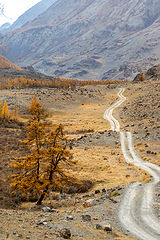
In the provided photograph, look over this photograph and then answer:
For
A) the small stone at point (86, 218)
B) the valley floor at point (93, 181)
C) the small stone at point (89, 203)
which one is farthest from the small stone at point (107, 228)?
the small stone at point (89, 203)

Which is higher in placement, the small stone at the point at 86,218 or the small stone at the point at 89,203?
the small stone at the point at 89,203

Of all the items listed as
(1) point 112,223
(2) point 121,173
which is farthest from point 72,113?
(1) point 112,223

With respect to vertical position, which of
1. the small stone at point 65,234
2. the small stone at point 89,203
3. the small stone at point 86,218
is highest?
the small stone at point 89,203

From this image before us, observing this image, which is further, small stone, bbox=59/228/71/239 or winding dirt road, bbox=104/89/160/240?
winding dirt road, bbox=104/89/160/240

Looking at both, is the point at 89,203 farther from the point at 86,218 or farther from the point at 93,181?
the point at 93,181

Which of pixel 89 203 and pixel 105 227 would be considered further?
pixel 89 203

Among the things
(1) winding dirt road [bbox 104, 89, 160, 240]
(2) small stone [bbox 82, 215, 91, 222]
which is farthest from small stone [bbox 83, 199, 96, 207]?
(2) small stone [bbox 82, 215, 91, 222]

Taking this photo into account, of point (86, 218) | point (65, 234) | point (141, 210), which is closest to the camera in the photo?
point (65, 234)

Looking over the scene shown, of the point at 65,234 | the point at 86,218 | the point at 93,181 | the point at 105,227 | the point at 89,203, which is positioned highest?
the point at 93,181

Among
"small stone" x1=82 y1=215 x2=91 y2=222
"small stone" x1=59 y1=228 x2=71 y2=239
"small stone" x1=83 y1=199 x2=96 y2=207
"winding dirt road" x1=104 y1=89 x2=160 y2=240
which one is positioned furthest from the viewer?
"small stone" x1=83 y1=199 x2=96 y2=207

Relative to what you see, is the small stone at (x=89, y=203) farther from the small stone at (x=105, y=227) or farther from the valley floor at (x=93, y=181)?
the small stone at (x=105, y=227)

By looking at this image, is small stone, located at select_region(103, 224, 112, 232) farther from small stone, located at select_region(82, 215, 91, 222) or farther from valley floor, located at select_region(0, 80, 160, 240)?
small stone, located at select_region(82, 215, 91, 222)

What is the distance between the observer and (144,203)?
2144 centimetres

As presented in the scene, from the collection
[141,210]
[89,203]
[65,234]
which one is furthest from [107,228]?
[89,203]
